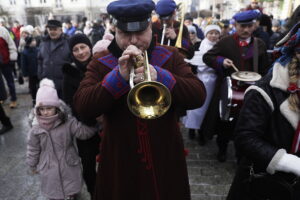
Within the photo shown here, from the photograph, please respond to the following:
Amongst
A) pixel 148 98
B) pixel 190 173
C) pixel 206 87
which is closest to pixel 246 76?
pixel 206 87

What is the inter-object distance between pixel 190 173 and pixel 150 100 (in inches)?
97.7

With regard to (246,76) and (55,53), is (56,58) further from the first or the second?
(246,76)

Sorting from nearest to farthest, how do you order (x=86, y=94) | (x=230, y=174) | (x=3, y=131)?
(x=86, y=94), (x=230, y=174), (x=3, y=131)

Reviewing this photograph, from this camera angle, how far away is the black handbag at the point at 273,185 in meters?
1.65

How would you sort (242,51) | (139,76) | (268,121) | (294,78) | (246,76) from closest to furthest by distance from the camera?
(139,76)
(294,78)
(268,121)
(246,76)
(242,51)

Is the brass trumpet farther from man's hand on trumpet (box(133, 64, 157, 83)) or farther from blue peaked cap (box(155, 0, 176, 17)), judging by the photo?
blue peaked cap (box(155, 0, 176, 17))

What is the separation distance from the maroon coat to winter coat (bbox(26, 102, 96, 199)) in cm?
95

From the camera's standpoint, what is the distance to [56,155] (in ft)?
9.26

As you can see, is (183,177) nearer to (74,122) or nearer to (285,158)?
(285,158)

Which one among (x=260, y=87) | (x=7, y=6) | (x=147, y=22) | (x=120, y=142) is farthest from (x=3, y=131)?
(x=7, y=6)

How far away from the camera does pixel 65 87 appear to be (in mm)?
2803

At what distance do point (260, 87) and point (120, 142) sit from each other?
3.33ft

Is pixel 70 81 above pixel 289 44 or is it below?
below

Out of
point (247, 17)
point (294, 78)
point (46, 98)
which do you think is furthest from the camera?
point (247, 17)
